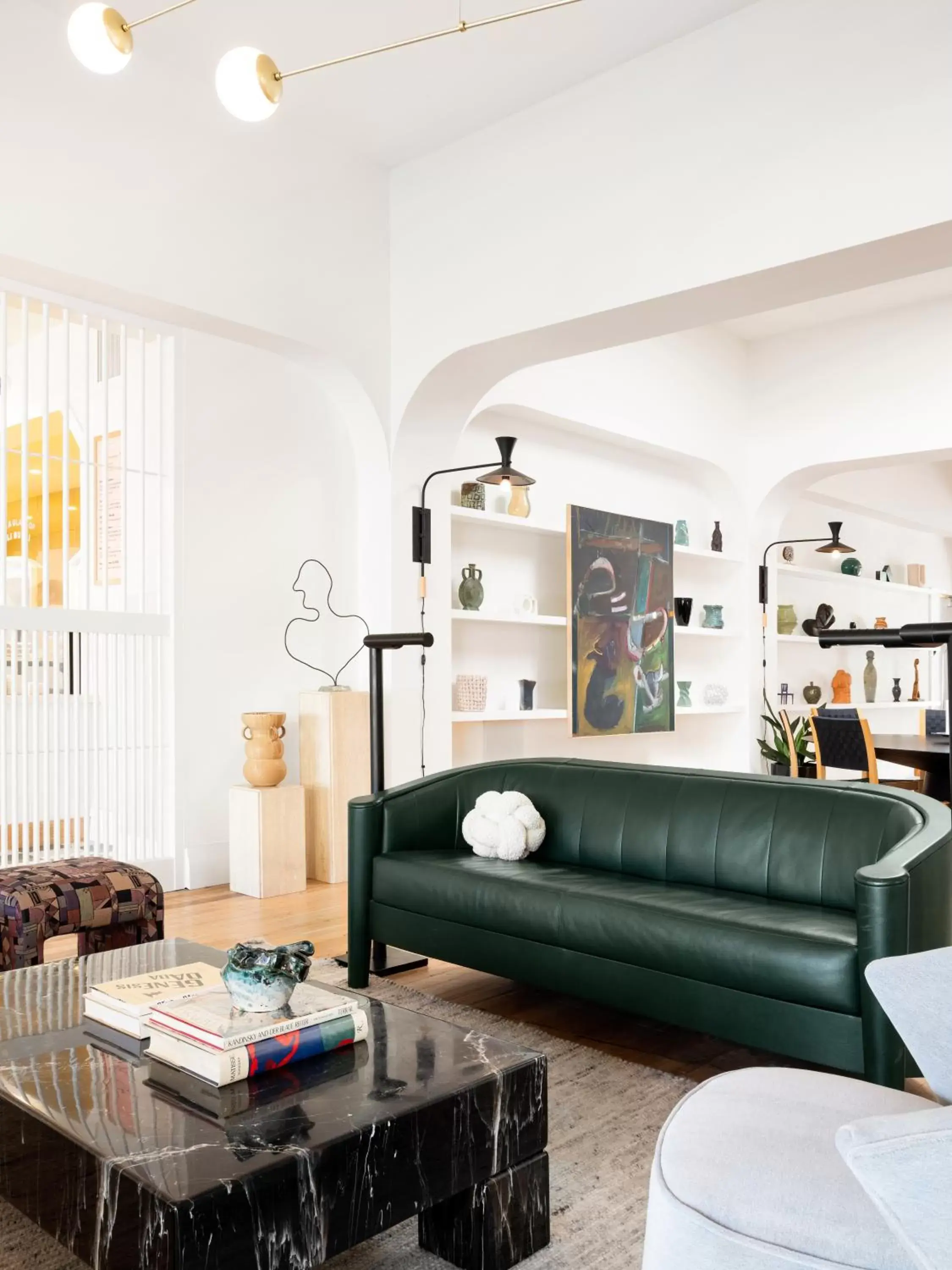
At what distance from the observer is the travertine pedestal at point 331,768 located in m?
5.24

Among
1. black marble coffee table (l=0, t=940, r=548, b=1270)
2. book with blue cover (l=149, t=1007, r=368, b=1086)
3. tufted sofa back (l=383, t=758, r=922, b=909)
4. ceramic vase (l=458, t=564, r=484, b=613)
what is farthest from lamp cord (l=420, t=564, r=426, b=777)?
book with blue cover (l=149, t=1007, r=368, b=1086)

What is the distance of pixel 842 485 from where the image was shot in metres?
9.14

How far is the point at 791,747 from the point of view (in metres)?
7.25

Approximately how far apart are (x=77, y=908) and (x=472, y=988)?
4.07 ft

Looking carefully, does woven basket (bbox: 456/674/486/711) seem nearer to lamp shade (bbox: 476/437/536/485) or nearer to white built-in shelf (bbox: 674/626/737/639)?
lamp shade (bbox: 476/437/536/485)

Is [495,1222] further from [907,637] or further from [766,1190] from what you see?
[907,637]

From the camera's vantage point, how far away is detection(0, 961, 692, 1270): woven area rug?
187 centimetres

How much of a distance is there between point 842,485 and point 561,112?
17.8 feet

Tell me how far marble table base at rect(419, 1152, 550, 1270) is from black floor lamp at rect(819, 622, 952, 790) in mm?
1256

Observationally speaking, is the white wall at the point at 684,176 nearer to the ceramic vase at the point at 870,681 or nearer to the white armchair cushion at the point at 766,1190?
the white armchair cushion at the point at 766,1190

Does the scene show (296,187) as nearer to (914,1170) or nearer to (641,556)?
(641,556)

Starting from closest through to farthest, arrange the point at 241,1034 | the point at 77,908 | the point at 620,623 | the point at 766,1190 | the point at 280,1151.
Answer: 1. the point at 766,1190
2. the point at 280,1151
3. the point at 241,1034
4. the point at 77,908
5. the point at 620,623

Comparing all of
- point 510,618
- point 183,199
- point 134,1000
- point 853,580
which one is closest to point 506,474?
point 510,618

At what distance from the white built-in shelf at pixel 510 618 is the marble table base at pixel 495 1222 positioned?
4.00m
